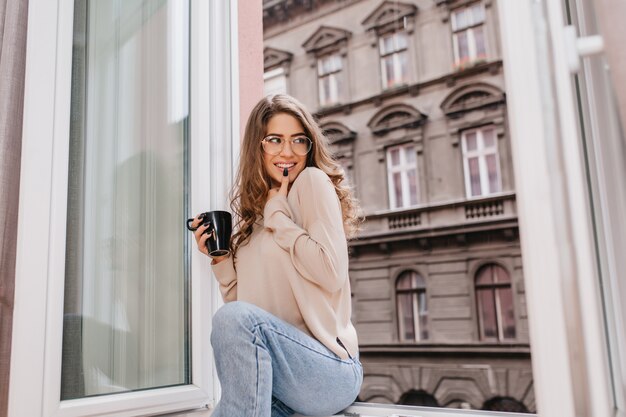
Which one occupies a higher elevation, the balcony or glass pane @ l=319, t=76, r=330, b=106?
glass pane @ l=319, t=76, r=330, b=106

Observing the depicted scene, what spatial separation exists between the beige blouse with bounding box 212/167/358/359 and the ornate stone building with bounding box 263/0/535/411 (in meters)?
8.31

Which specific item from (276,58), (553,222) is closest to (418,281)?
(276,58)

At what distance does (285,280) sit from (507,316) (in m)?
8.69

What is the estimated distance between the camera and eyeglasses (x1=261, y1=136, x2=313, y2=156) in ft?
3.65

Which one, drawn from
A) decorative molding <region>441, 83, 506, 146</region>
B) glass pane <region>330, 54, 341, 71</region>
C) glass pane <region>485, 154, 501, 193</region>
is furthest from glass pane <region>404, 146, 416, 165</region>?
glass pane <region>330, 54, 341, 71</region>

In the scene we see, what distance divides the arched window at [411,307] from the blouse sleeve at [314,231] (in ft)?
29.2

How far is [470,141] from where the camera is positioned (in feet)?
31.1

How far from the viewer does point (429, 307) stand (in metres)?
9.45

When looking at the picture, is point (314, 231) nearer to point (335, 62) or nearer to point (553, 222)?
point (553, 222)

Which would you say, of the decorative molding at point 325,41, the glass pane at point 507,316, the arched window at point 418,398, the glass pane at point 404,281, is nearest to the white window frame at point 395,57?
the decorative molding at point 325,41

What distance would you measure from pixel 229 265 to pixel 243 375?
33cm

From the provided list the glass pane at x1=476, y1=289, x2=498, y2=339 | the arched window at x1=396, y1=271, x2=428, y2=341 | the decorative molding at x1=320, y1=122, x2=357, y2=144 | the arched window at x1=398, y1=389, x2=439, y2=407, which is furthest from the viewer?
the decorative molding at x1=320, y1=122, x2=357, y2=144

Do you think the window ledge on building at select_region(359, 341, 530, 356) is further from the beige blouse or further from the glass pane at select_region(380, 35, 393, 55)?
the beige blouse

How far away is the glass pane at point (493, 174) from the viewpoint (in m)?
8.88
